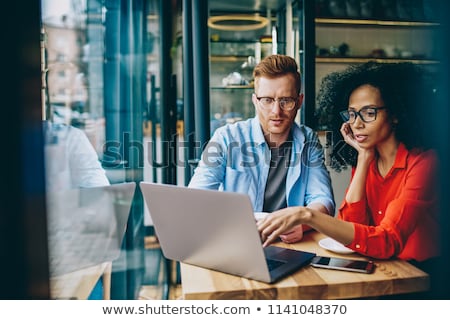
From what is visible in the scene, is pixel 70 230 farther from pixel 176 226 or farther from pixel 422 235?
pixel 422 235

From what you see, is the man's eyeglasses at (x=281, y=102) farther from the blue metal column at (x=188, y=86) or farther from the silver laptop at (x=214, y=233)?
the silver laptop at (x=214, y=233)

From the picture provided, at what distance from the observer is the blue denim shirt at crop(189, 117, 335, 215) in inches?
62.6

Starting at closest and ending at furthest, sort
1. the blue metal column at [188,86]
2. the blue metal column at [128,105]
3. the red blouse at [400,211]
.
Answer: the red blouse at [400,211] → the blue metal column at [128,105] → the blue metal column at [188,86]

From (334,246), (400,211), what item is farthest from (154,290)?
(400,211)

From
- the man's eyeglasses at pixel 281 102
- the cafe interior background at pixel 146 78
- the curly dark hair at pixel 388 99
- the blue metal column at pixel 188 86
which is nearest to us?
the cafe interior background at pixel 146 78

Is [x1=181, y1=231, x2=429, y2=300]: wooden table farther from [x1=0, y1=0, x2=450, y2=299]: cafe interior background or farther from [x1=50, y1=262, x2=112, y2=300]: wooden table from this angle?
[x1=50, y1=262, x2=112, y2=300]: wooden table

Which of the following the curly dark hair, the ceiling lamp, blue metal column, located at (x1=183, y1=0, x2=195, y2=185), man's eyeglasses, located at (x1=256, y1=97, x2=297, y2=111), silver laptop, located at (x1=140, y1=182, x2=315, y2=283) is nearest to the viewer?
silver laptop, located at (x1=140, y1=182, x2=315, y2=283)

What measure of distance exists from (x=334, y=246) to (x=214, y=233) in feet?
1.28

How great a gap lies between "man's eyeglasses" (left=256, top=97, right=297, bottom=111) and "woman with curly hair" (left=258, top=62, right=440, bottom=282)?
4.4 inches

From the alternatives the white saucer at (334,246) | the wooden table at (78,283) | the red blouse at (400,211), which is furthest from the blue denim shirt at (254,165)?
the wooden table at (78,283)

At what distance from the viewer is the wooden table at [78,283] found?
0.74 m

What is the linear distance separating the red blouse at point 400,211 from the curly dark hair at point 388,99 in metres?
0.07

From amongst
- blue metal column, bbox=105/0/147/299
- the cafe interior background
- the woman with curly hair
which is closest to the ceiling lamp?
→ the cafe interior background
